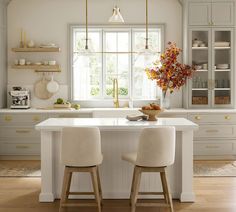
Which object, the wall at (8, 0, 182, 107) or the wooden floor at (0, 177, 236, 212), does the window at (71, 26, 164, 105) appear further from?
the wooden floor at (0, 177, 236, 212)

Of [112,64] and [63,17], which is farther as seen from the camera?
[112,64]

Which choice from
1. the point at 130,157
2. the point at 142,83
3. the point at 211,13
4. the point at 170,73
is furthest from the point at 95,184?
the point at 211,13

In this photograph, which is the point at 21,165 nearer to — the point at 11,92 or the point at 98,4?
the point at 11,92

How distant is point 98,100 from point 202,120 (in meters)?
1.73

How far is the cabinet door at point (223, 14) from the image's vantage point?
7.42 m

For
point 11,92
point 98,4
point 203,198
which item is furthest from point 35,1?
point 203,198

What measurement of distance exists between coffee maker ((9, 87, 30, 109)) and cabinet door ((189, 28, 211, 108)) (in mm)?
2563

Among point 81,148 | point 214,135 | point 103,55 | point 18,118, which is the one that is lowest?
point 214,135

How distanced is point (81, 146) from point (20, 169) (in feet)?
8.15

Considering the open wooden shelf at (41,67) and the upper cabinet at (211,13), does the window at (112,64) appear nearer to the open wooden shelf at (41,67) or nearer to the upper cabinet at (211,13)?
the open wooden shelf at (41,67)

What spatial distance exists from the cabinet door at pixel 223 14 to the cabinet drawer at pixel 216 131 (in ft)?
5.19

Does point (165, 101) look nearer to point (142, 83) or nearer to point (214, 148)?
point (142, 83)

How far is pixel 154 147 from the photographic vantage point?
4406 mm

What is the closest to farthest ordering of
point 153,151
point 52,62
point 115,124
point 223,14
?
point 153,151
point 115,124
point 223,14
point 52,62
